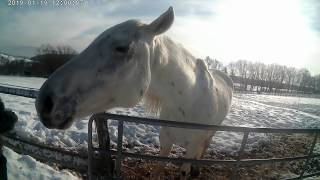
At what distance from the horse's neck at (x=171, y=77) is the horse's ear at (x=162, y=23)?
31 cm

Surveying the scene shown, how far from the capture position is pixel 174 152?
6.60 m

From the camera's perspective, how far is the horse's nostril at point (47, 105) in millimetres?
1766

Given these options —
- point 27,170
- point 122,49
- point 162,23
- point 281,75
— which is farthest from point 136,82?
point 281,75

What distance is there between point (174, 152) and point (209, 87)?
353cm

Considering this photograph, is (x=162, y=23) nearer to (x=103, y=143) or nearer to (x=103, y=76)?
(x=103, y=76)

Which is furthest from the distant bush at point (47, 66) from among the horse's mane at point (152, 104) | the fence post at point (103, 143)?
the fence post at point (103, 143)

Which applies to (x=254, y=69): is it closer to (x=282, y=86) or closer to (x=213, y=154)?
(x=282, y=86)

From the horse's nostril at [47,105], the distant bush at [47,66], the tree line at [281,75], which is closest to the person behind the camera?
the horse's nostril at [47,105]

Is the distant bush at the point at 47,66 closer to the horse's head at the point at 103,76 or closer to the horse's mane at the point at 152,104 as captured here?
the horse's mane at the point at 152,104

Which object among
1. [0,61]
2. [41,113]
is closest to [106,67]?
[41,113]

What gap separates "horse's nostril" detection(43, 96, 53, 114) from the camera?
5.79 ft

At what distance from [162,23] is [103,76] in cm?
71

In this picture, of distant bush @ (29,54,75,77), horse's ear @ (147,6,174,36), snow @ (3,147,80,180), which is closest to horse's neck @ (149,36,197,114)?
horse's ear @ (147,6,174,36)

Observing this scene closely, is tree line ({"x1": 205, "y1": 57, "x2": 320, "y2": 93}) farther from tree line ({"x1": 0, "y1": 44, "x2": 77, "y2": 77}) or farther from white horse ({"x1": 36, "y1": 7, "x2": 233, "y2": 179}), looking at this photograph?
white horse ({"x1": 36, "y1": 7, "x2": 233, "y2": 179})
